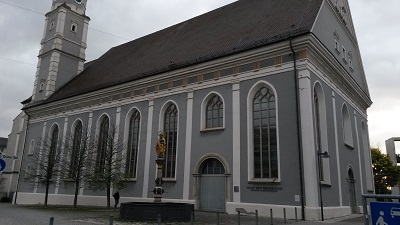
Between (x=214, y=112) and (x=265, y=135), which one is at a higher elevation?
(x=214, y=112)

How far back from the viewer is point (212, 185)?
20.7m

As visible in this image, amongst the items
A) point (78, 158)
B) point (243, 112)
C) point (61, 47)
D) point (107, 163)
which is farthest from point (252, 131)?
point (61, 47)

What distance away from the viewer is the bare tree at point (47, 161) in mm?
28594

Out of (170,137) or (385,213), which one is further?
(170,137)

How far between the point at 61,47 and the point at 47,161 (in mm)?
13175

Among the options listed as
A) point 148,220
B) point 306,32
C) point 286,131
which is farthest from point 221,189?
point 306,32

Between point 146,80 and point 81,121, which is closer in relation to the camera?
point 146,80

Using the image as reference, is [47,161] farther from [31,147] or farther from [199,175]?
[199,175]

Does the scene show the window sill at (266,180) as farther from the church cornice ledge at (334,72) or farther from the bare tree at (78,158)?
the bare tree at (78,158)

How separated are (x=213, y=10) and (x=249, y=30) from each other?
8.57m

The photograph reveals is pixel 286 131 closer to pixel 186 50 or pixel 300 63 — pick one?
pixel 300 63

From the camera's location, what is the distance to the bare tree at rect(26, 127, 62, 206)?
93.8 feet

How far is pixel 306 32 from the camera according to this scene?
59.4 feet

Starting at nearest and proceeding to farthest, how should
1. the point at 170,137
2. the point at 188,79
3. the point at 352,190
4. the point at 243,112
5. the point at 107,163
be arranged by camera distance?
the point at 243,112
the point at 352,190
the point at 188,79
the point at 170,137
the point at 107,163
